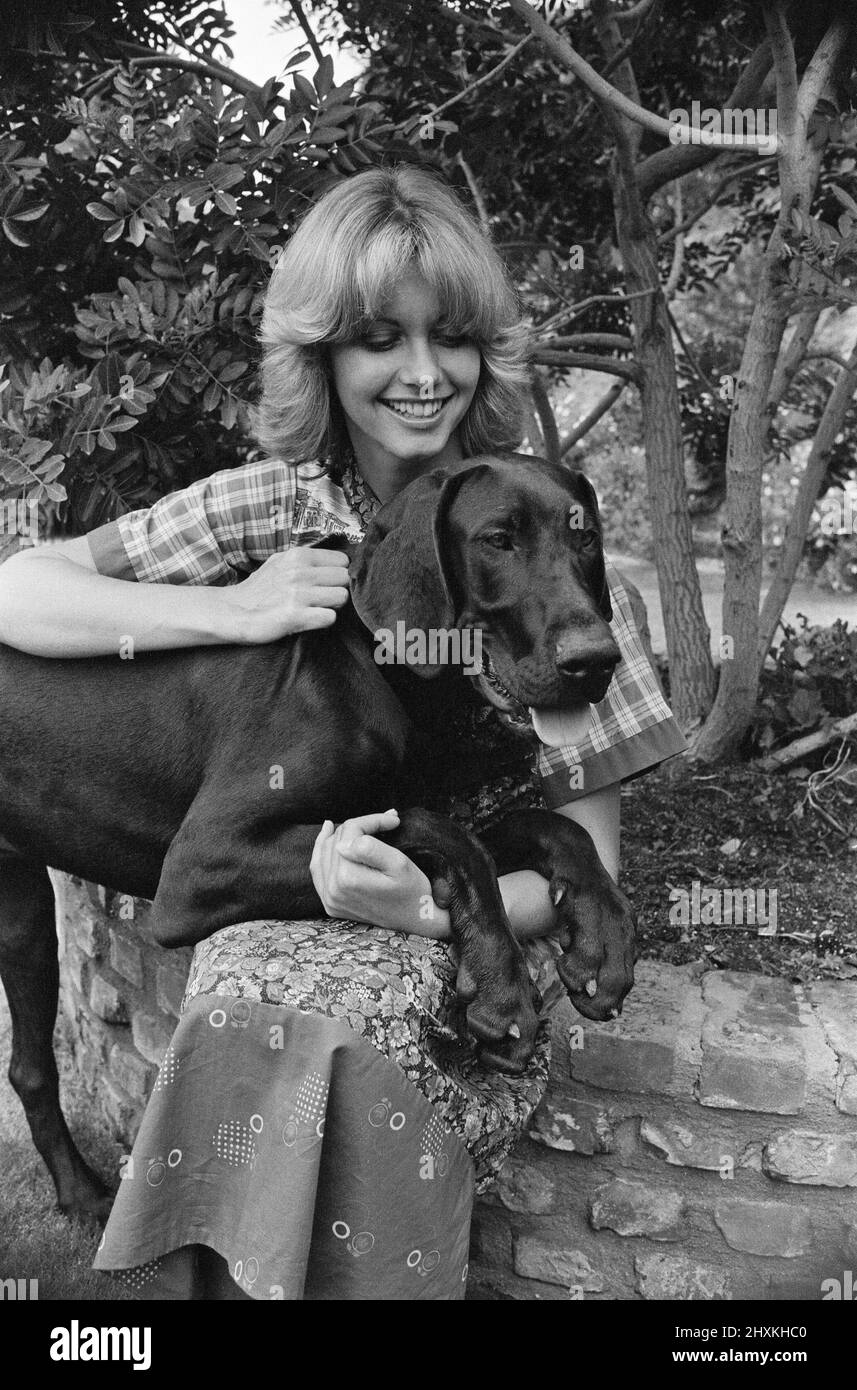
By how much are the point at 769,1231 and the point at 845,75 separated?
2427 mm

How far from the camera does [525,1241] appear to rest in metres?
2.45

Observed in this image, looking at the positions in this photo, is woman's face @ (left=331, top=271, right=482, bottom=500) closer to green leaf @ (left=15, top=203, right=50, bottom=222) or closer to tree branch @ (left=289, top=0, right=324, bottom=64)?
green leaf @ (left=15, top=203, right=50, bottom=222)

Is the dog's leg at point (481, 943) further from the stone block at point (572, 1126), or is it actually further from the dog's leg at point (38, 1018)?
the dog's leg at point (38, 1018)

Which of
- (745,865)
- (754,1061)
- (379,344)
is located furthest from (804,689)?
(379,344)

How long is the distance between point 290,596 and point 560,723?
491 millimetres

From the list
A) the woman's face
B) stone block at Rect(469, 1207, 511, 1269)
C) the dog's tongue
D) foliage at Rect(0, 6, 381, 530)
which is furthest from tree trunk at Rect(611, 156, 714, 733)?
the dog's tongue

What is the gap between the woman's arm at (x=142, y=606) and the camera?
2.10 m

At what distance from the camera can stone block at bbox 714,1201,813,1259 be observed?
2.31m

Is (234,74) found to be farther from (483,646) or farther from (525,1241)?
(525,1241)

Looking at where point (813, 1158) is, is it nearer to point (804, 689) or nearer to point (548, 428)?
point (804, 689)

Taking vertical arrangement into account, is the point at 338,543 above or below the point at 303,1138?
above

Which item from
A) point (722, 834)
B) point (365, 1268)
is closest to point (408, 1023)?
point (365, 1268)

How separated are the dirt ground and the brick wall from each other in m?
0.19

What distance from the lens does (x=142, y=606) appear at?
219 cm
